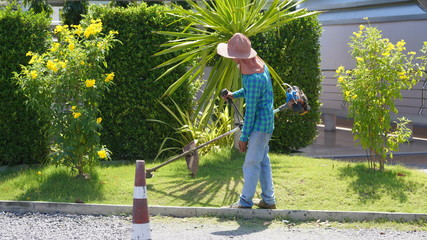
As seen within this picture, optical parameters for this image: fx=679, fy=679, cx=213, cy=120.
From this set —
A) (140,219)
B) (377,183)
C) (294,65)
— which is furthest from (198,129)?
(140,219)

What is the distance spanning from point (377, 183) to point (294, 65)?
343cm

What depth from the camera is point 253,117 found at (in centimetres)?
720

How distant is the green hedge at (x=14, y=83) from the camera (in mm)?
10023

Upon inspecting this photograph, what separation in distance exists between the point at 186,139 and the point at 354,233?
4.53 meters

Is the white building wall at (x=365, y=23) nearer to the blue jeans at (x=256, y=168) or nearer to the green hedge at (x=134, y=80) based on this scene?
the green hedge at (x=134, y=80)

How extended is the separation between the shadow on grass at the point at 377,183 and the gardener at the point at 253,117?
1310mm

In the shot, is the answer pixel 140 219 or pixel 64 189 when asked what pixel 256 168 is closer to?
pixel 140 219

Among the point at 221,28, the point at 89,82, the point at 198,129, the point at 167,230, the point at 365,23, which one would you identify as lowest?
the point at 167,230

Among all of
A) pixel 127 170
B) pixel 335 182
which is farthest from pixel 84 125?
pixel 335 182

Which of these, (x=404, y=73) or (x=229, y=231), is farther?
(x=404, y=73)

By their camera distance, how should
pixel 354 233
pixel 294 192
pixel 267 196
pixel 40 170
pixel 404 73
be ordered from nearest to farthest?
pixel 354 233
pixel 267 196
pixel 294 192
pixel 404 73
pixel 40 170

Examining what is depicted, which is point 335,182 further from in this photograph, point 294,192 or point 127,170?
point 127,170

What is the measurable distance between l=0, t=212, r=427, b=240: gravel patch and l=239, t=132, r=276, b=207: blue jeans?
1.08ft

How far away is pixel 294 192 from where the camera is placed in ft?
26.9
